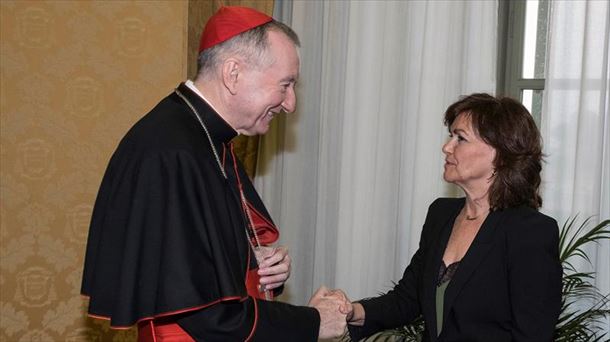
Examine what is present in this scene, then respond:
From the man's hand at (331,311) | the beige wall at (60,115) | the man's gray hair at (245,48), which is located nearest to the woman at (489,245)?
the man's hand at (331,311)

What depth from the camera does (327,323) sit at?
2428mm

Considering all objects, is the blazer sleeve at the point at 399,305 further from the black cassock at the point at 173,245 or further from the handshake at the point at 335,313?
the black cassock at the point at 173,245

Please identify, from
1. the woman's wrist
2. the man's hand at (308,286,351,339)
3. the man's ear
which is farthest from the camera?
the woman's wrist

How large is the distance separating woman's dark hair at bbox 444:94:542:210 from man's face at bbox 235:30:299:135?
714 mm

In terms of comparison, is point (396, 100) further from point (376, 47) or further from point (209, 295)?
point (209, 295)

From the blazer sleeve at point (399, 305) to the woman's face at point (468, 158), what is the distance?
0.25 m

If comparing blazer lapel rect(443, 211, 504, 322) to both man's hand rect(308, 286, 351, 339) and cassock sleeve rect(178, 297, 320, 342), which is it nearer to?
man's hand rect(308, 286, 351, 339)

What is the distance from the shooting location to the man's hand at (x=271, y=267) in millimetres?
2314

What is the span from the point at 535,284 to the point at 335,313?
0.65 meters

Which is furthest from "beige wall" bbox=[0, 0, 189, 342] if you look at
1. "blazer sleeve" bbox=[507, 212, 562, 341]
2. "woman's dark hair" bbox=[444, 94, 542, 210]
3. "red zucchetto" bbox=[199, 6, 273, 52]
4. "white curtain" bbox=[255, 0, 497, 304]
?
"blazer sleeve" bbox=[507, 212, 562, 341]

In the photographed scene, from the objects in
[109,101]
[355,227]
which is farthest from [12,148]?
[355,227]

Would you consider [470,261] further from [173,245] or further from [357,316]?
[173,245]

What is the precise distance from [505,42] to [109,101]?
192cm

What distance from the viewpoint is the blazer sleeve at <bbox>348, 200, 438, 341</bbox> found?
2742 millimetres
